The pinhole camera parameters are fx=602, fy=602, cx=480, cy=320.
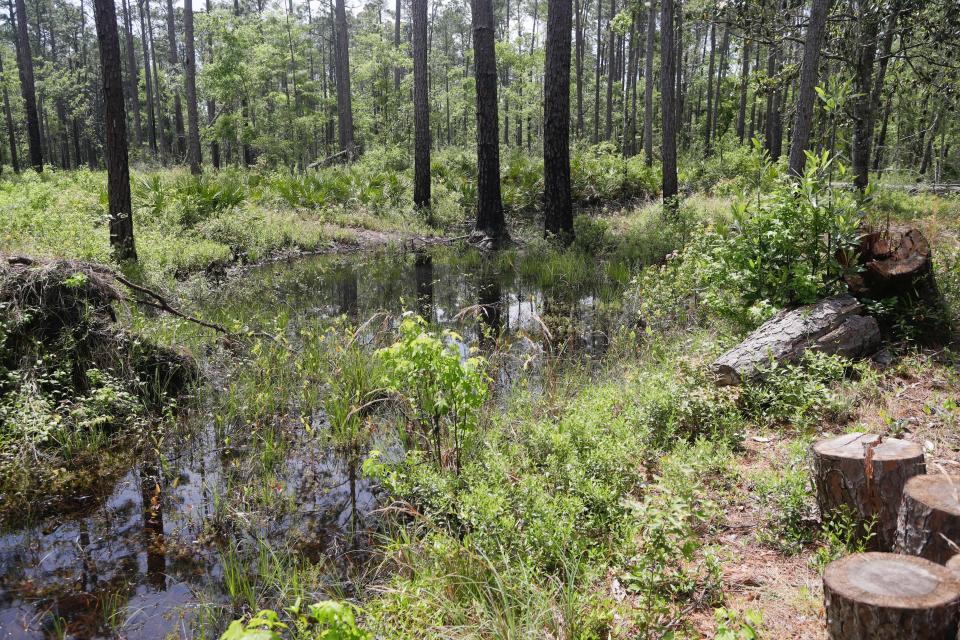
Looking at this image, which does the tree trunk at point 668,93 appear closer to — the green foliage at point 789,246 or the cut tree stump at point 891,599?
the green foliage at point 789,246

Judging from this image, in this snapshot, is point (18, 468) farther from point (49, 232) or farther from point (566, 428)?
point (49, 232)

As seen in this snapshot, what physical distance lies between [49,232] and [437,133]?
115ft

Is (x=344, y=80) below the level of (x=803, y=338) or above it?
above

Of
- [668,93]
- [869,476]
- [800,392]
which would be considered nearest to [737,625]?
[869,476]

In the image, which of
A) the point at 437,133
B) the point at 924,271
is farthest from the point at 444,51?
the point at 924,271

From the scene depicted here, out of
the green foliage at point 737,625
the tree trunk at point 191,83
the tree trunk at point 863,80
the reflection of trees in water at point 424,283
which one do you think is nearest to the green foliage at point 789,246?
the green foliage at point 737,625

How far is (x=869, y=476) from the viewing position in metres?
2.91

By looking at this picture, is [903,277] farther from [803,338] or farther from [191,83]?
[191,83]

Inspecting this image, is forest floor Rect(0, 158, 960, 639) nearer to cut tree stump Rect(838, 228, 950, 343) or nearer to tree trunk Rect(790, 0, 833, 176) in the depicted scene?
cut tree stump Rect(838, 228, 950, 343)

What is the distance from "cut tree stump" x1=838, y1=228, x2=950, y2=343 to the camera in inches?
214

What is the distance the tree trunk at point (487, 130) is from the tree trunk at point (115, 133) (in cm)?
652

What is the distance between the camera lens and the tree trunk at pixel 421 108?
16266 mm

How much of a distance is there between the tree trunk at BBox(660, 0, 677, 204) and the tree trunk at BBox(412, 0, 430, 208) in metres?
6.21

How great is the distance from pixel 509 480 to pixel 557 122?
10.4 m
